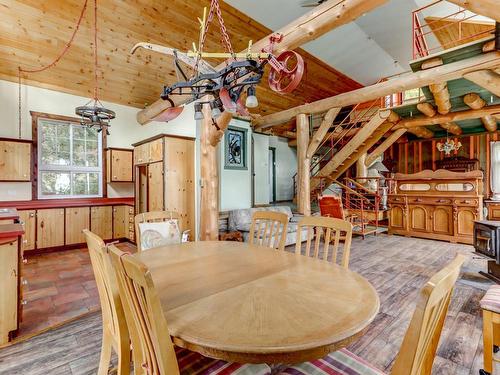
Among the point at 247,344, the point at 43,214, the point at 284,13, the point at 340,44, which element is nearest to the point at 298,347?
the point at 247,344

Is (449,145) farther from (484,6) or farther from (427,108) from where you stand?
(484,6)

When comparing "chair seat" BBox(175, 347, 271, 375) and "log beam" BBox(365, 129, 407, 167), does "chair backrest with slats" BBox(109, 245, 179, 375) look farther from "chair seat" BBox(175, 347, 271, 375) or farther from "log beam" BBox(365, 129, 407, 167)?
"log beam" BBox(365, 129, 407, 167)

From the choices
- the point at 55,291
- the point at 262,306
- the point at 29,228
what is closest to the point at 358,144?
the point at 262,306

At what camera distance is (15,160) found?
4621 millimetres

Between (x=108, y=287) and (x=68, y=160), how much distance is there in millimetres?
5442

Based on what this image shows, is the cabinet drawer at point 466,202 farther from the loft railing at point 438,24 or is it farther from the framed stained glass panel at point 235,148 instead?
the framed stained glass panel at point 235,148

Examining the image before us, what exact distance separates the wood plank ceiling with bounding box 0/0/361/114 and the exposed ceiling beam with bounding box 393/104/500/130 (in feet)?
10.6

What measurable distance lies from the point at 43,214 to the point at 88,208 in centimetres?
72

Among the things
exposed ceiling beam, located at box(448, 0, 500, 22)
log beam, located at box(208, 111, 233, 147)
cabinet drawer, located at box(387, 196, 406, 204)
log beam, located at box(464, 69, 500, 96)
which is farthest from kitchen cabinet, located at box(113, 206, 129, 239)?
log beam, located at box(464, 69, 500, 96)

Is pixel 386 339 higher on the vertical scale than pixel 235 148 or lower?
lower

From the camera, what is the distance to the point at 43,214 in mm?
4684

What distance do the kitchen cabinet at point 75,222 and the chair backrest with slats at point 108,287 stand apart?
437 centimetres

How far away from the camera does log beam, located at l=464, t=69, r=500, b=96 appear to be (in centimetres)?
374

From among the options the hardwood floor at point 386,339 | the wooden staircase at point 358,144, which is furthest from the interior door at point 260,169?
the hardwood floor at point 386,339
